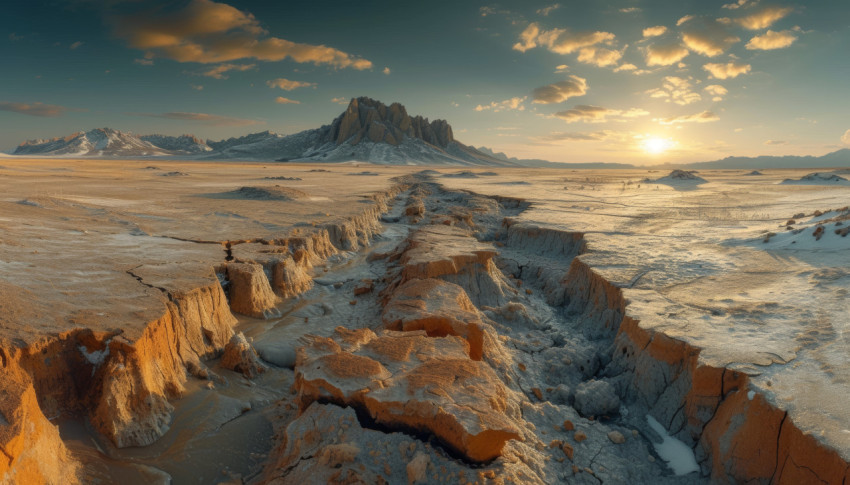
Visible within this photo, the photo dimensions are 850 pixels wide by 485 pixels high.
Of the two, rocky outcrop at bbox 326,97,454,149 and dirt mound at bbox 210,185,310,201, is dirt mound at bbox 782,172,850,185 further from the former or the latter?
rocky outcrop at bbox 326,97,454,149

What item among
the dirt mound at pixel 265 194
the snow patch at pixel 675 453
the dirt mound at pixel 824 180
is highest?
the dirt mound at pixel 824 180

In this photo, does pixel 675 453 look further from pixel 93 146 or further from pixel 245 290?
pixel 93 146

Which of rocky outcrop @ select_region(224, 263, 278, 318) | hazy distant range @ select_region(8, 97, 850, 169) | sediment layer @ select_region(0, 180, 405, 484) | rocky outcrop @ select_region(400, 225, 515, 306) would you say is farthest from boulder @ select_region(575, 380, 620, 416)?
hazy distant range @ select_region(8, 97, 850, 169)

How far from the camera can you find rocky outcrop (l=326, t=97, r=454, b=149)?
13200 centimetres

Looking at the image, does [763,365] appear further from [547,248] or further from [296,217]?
[296,217]

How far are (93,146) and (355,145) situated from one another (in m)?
118

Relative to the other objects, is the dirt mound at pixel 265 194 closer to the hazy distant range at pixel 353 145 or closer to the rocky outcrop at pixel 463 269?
the rocky outcrop at pixel 463 269

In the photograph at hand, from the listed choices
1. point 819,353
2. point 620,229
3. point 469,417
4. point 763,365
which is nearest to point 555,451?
point 469,417

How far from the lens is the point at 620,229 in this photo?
612 inches

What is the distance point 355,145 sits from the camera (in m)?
129

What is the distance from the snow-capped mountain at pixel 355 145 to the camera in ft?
417

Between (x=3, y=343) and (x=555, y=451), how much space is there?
6.15 metres

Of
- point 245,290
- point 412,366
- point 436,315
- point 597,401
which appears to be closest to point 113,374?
point 412,366

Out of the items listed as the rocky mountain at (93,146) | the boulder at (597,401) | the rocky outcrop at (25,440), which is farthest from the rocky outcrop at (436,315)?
the rocky mountain at (93,146)
